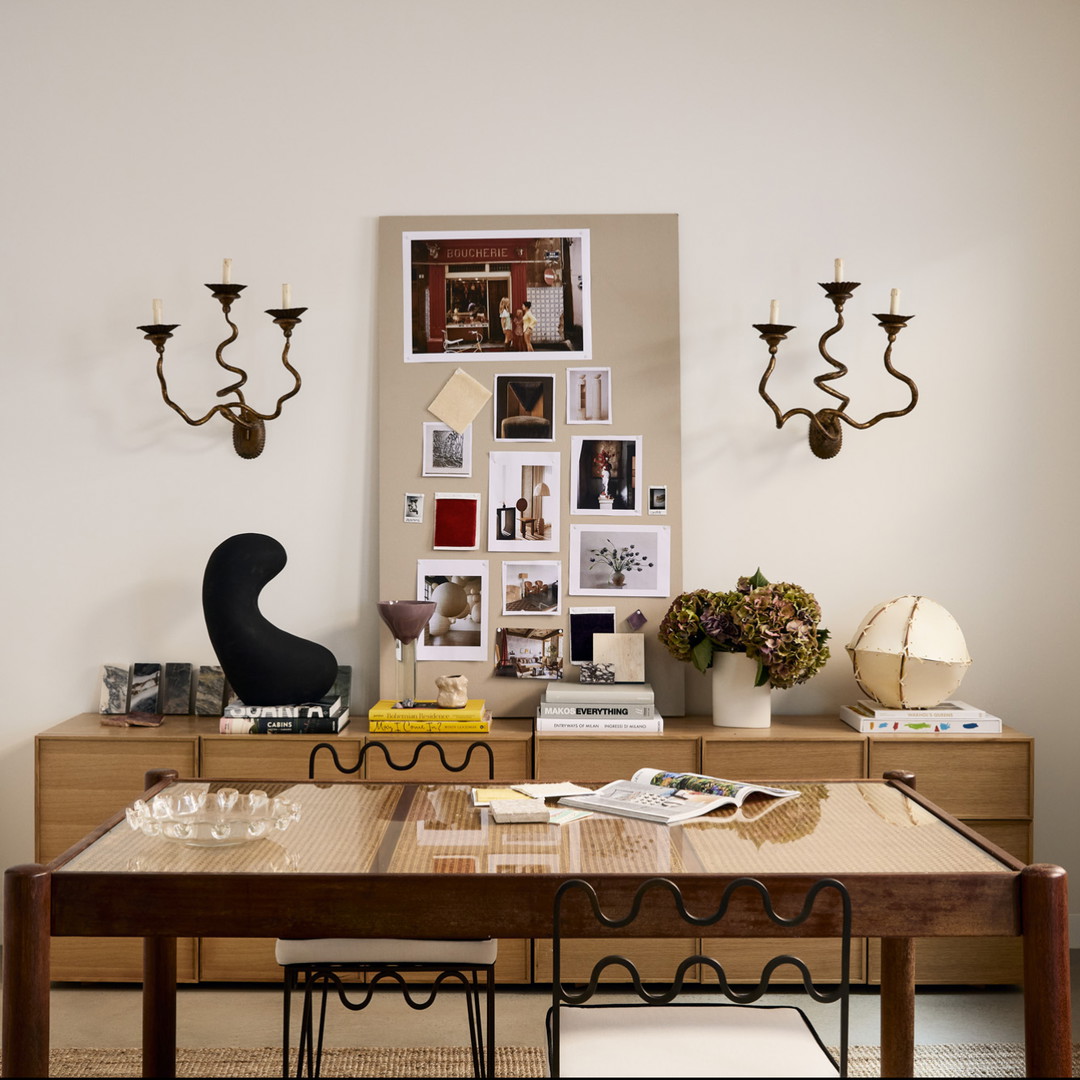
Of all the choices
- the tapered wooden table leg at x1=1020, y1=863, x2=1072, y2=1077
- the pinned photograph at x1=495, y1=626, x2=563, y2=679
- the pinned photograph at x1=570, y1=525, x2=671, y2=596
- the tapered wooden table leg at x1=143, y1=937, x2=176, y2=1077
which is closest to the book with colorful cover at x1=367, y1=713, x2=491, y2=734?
the pinned photograph at x1=495, y1=626, x2=563, y2=679

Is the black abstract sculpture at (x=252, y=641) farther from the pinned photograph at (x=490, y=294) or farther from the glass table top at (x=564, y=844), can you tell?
the glass table top at (x=564, y=844)

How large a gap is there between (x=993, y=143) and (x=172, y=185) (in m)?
2.53

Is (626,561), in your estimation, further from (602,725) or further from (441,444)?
(441,444)

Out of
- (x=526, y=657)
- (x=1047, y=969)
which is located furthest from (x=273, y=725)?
(x=1047, y=969)

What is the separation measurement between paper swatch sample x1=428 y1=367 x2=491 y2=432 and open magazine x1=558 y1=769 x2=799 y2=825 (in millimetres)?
1461

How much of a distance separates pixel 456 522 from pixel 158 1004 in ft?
5.31

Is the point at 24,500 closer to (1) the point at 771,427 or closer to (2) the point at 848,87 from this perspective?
(1) the point at 771,427

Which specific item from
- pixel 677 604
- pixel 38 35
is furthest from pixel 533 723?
pixel 38 35

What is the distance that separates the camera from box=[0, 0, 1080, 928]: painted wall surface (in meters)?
3.59

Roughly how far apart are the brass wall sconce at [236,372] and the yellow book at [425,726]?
0.94 m

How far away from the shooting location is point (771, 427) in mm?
3617

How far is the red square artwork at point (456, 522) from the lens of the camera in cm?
359

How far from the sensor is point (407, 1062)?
9.48 ft

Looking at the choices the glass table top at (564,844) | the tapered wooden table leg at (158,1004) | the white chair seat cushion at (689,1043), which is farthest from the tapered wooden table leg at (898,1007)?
the tapered wooden table leg at (158,1004)
